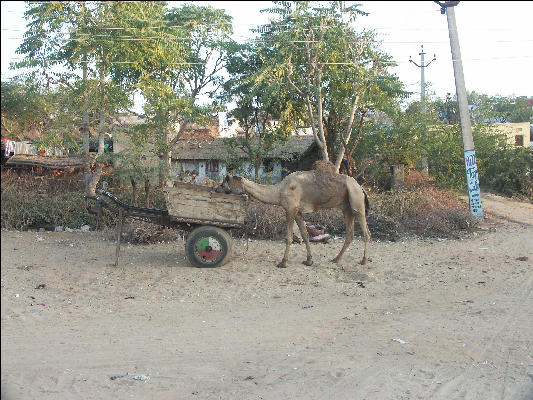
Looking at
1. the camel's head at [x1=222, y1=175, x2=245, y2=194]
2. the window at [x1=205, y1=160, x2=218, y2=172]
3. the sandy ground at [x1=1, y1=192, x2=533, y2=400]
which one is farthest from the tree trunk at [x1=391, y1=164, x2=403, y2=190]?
the camel's head at [x1=222, y1=175, x2=245, y2=194]

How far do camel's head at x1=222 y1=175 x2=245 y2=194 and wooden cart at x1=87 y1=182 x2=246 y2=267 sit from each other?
10 centimetres

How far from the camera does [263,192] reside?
31.4 ft

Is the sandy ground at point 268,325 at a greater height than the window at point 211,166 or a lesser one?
lesser

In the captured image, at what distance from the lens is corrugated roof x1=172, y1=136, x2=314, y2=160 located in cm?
1952

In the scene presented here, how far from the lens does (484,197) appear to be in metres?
20.8

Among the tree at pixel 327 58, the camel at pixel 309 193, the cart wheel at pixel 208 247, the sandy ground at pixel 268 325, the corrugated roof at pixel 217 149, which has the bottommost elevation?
the sandy ground at pixel 268 325

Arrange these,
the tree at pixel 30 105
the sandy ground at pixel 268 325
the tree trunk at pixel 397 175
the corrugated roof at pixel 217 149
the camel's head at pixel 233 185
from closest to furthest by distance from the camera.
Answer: the sandy ground at pixel 268 325
the camel's head at pixel 233 185
the tree at pixel 30 105
the tree trunk at pixel 397 175
the corrugated roof at pixel 217 149

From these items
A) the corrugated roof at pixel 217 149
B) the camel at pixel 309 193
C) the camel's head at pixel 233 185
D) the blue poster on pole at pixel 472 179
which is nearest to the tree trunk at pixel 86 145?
the corrugated roof at pixel 217 149

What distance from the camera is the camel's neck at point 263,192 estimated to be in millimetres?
9469

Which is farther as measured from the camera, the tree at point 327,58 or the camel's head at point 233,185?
the tree at point 327,58

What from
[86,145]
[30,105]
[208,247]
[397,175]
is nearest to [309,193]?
[208,247]

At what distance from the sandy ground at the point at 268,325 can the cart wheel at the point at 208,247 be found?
21cm

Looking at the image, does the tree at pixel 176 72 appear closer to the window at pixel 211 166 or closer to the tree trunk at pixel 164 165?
the tree trunk at pixel 164 165

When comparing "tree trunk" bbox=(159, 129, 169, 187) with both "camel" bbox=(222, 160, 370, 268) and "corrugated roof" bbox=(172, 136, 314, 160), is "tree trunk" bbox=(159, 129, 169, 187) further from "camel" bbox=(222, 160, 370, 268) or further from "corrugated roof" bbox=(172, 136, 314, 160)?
"camel" bbox=(222, 160, 370, 268)
